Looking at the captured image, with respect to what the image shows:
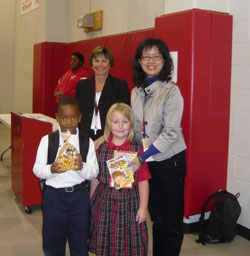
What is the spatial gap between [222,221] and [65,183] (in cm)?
161

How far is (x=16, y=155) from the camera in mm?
3807

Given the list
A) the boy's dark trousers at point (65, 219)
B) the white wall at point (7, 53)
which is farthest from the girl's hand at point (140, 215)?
the white wall at point (7, 53)

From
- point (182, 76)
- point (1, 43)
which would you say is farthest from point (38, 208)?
point (1, 43)

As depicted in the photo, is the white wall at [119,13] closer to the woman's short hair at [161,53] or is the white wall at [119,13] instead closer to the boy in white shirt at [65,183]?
the woman's short hair at [161,53]

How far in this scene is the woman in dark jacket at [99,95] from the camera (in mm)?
2713

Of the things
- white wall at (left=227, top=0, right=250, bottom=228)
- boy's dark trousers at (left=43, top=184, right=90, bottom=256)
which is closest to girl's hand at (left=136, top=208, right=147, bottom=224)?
boy's dark trousers at (left=43, top=184, right=90, bottom=256)

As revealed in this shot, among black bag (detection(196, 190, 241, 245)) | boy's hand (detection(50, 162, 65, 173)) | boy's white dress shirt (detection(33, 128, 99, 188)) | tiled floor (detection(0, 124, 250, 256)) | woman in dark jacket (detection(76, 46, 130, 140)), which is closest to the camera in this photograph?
boy's hand (detection(50, 162, 65, 173))

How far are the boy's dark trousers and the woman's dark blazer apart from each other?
0.79 meters

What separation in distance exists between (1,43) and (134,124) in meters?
9.15

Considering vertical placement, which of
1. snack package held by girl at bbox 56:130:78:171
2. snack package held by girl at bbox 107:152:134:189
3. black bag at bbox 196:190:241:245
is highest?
snack package held by girl at bbox 56:130:78:171

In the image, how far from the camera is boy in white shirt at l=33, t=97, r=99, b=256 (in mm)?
1939

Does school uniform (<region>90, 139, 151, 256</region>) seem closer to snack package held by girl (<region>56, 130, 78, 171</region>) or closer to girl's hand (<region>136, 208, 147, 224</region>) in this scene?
girl's hand (<region>136, 208, 147, 224</region>)

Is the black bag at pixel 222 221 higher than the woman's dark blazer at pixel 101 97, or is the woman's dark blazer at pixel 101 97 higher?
the woman's dark blazer at pixel 101 97

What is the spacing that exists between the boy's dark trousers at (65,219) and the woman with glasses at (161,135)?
1.24 ft
